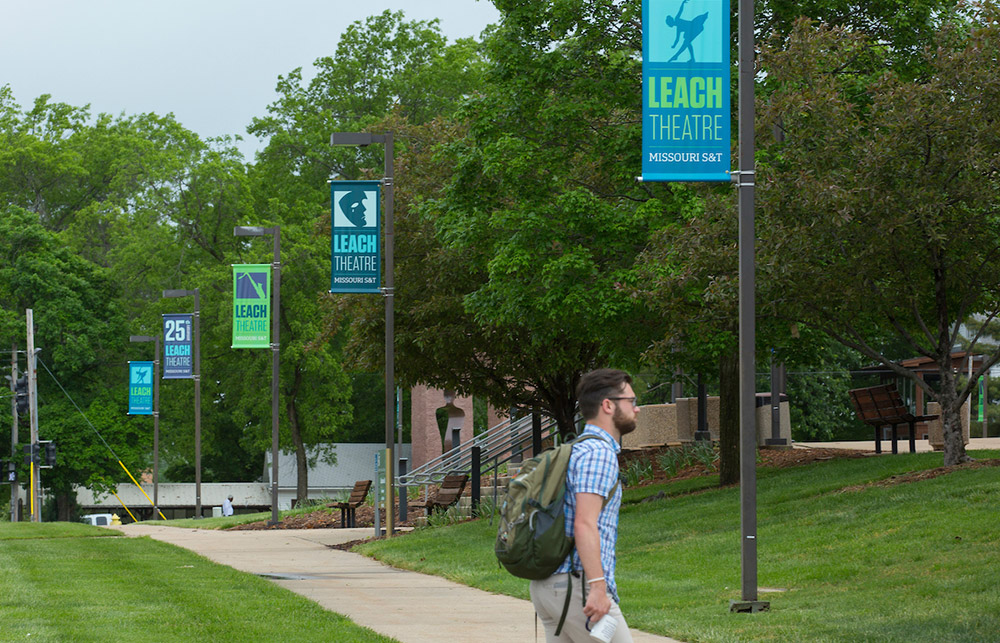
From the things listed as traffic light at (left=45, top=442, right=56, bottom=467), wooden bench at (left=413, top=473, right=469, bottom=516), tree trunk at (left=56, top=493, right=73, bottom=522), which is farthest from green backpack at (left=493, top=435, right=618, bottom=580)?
tree trunk at (left=56, top=493, right=73, bottom=522)

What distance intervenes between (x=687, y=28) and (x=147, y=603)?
7716 millimetres

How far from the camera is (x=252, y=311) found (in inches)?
1361

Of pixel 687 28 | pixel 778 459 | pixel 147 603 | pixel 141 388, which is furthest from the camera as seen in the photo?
pixel 141 388

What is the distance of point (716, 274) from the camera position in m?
19.7

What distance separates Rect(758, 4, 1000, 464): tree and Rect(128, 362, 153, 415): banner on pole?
30474mm

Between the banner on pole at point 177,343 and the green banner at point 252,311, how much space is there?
26.9 ft

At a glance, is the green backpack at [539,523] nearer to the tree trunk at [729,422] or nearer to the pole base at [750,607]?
the pole base at [750,607]

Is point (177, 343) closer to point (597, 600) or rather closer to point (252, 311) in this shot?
point (252, 311)

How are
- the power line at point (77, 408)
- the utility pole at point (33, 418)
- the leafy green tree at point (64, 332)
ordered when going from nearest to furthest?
the utility pole at point (33, 418) → the power line at point (77, 408) → the leafy green tree at point (64, 332)

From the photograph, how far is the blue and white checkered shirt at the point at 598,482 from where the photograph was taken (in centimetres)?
559

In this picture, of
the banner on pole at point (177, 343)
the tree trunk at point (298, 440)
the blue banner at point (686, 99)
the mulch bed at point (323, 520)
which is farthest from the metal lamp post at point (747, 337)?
the tree trunk at point (298, 440)

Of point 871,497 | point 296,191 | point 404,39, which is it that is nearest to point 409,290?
point 871,497

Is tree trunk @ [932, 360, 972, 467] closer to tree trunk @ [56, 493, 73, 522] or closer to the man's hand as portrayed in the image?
the man's hand

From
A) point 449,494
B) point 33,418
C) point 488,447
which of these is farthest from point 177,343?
point 449,494
